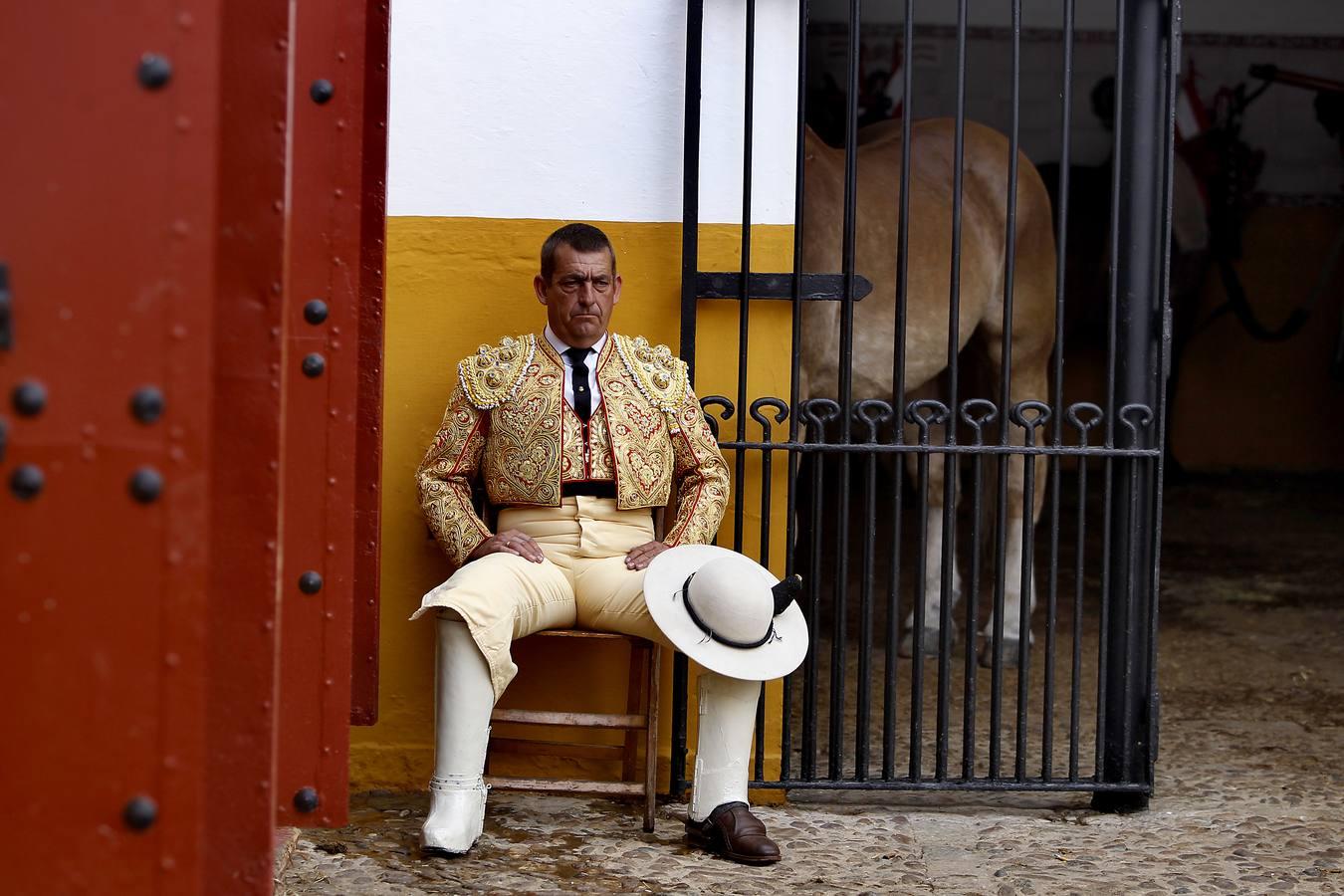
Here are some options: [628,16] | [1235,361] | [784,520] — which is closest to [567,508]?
[784,520]

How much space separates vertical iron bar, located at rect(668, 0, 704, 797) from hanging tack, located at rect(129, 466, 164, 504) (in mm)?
2268

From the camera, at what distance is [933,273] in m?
5.10

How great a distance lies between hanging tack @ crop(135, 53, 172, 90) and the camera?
5.22 feet

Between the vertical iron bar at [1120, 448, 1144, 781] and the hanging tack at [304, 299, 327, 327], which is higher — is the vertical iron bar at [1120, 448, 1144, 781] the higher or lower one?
the lower one

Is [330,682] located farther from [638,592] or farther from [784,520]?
[784,520]

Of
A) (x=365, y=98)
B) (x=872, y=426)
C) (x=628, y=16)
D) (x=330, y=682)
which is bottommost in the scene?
(x=330, y=682)

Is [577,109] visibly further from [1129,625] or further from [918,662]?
[1129,625]

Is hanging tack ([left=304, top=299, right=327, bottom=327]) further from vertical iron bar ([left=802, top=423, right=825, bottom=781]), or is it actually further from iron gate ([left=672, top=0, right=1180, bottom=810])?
vertical iron bar ([left=802, top=423, right=825, bottom=781])

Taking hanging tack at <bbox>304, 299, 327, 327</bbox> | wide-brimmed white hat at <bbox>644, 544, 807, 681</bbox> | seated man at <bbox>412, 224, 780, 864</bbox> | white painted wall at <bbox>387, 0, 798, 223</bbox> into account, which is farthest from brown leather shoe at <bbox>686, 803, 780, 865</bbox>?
hanging tack at <bbox>304, 299, 327, 327</bbox>

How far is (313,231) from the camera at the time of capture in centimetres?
243

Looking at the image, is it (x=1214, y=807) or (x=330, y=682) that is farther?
(x=1214, y=807)

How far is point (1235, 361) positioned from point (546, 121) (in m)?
8.05

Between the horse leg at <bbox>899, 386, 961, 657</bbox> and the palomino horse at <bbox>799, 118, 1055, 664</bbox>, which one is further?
the horse leg at <bbox>899, 386, 961, 657</bbox>

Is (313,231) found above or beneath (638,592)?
above
